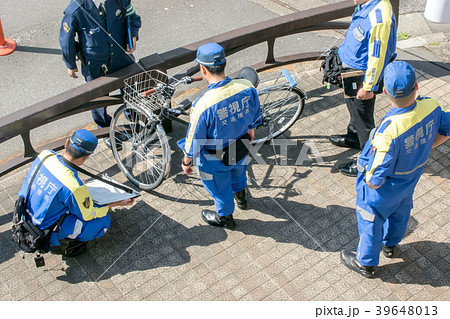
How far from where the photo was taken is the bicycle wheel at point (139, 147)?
18.9 feet

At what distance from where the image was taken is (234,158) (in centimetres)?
513

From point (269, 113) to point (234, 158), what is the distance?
4.35 ft

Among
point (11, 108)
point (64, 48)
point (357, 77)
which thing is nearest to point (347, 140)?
point (357, 77)

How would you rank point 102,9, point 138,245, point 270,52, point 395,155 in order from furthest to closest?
point 270,52, point 102,9, point 138,245, point 395,155

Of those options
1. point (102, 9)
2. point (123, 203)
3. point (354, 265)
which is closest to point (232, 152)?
point (123, 203)

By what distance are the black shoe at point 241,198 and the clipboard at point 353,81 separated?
4.97 ft

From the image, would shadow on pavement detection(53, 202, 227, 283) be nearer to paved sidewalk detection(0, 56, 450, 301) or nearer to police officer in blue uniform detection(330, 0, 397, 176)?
paved sidewalk detection(0, 56, 450, 301)

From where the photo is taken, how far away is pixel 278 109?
21.2ft

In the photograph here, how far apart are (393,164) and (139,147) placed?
2753 millimetres

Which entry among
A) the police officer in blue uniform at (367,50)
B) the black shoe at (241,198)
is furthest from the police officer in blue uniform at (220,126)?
the police officer in blue uniform at (367,50)

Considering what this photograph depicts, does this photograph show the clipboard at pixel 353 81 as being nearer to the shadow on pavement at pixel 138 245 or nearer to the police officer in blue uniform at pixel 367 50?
the police officer in blue uniform at pixel 367 50

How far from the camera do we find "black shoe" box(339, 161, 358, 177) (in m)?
6.09

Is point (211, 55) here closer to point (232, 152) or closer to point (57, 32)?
point (232, 152)

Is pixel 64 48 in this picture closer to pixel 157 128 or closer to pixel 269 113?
pixel 157 128
